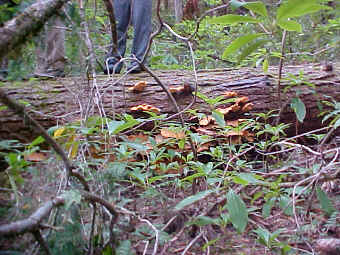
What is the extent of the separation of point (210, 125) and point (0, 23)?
2.10 metres

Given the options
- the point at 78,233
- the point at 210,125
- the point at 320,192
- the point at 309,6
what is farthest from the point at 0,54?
the point at 210,125

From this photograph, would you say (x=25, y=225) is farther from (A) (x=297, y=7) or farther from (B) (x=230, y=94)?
(B) (x=230, y=94)

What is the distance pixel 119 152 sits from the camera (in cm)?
184

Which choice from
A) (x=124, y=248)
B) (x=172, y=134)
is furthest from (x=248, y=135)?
(x=124, y=248)

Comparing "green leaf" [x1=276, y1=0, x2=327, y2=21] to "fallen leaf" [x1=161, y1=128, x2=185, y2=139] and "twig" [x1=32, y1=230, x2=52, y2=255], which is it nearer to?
"fallen leaf" [x1=161, y1=128, x2=185, y2=139]

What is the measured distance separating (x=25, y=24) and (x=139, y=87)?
2173 millimetres

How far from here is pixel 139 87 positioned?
329 cm

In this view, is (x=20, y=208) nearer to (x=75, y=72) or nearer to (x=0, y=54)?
(x=0, y=54)

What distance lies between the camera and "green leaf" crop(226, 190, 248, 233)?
4.49ft

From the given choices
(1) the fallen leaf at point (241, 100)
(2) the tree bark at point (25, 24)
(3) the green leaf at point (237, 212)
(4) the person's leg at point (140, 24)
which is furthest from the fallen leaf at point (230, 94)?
(2) the tree bark at point (25, 24)

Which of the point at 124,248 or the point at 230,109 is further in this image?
the point at 230,109

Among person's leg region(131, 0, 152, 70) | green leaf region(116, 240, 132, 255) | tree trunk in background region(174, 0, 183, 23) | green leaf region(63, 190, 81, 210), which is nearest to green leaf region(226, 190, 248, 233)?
green leaf region(116, 240, 132, 255)

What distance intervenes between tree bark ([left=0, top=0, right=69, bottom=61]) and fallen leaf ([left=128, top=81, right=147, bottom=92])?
2.04m

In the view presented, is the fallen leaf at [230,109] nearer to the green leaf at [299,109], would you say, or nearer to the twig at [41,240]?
the green leaf at [299,109]
